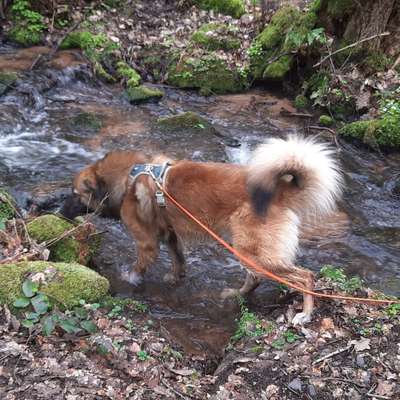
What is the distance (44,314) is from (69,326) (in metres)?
0.27

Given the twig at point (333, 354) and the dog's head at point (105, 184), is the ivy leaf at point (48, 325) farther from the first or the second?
the twig at point (333, 354)

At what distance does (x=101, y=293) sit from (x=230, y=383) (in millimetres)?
1304

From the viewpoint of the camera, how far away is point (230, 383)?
3.29m

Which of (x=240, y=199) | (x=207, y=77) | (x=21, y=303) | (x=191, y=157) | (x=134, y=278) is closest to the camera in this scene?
(x=21, y=303)

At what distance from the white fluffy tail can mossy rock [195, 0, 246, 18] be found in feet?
33.1

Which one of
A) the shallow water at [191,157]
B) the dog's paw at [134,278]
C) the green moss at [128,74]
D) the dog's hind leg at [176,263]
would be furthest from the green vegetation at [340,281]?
the green moss at [128,74]

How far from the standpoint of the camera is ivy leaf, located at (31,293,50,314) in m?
3.43

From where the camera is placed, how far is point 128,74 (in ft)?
34.9

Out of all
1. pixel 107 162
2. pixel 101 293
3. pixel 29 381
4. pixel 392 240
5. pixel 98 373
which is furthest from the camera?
pixel 392 240

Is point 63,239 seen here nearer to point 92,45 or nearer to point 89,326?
point 89,326

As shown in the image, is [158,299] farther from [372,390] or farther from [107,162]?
[372,390]

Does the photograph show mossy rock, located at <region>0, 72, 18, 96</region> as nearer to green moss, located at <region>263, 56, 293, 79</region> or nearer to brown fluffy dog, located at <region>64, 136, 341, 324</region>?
brown fluffy dog, located at <region>64, 136, 341, 324</region>

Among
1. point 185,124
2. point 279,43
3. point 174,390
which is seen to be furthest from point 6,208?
point 279,43

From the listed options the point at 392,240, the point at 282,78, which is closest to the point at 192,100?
the point at 282,78
